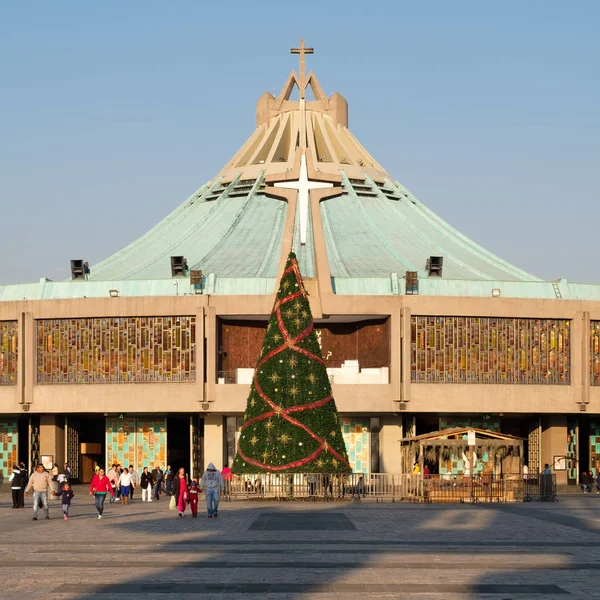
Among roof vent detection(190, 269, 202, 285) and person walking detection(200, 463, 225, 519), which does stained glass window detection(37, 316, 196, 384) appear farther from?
person walking detection(200, 463, 225, 519)

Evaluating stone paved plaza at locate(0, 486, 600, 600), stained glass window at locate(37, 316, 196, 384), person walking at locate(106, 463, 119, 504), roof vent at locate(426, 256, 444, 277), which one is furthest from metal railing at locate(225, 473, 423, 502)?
roof vent at locate(426, 256, 444, 277)

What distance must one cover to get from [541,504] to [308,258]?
2370 centimetres

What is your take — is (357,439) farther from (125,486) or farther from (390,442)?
(125,486)

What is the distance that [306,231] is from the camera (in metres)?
60.2

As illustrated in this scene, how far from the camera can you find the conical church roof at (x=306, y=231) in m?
55.8

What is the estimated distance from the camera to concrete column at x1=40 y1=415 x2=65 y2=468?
56469 mm

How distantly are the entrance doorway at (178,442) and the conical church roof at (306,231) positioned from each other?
19.4 feet

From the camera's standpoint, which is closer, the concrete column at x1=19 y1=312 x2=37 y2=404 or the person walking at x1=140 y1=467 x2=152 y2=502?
the person walking at x1=140 y1=467 x2=152 y2=502

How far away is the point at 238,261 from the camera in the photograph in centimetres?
5934

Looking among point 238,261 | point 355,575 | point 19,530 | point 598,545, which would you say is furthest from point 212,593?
point 238,261

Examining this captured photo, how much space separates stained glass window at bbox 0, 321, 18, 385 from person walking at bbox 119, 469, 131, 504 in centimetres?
1571

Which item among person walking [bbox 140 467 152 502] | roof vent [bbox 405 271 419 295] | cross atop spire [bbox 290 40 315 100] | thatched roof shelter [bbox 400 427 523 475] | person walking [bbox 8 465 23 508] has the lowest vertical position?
person walking [bbox 140 467 152 502]

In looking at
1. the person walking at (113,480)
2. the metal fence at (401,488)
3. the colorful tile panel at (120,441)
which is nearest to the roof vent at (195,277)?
the colorful tile panel at (120,441)

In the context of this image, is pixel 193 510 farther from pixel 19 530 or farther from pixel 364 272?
pixel 364 272
